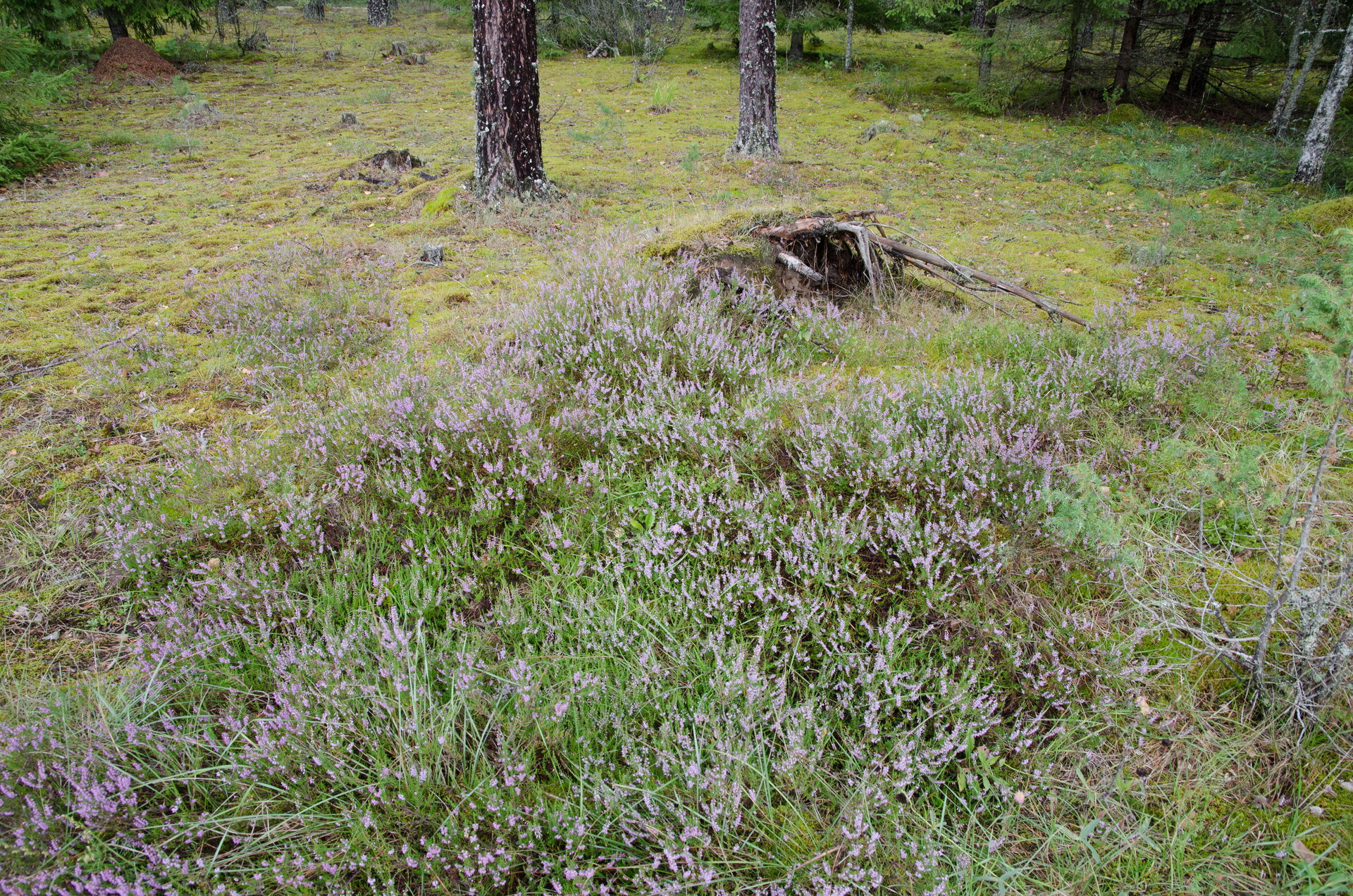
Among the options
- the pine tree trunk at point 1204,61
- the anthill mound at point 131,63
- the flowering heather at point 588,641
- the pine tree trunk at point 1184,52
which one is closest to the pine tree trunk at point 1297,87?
the pine tree trunk at point 1204,61

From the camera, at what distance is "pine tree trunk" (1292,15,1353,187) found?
9.89 m

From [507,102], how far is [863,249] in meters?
4.69

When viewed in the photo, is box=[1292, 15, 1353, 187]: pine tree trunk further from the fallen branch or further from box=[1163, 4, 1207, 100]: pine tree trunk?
the fallen branch

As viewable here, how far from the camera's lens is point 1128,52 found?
14852 mm

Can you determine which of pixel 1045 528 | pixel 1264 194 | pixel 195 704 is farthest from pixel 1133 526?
pixel 1264 194

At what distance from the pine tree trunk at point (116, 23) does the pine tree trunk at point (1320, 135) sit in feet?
80.2

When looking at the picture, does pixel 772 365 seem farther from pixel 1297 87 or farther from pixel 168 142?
pixel 1297 87

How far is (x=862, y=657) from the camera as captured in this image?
92.3 inches

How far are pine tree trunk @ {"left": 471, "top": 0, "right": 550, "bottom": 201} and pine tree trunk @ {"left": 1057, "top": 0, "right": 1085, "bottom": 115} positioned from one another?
11.9 meters

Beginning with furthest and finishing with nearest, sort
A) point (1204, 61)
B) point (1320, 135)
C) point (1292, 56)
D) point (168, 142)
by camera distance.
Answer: point (1204, 61)
point (1292, 56)
point (1320, 135)
point (168, 142)

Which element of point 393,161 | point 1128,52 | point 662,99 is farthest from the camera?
point 1128,52

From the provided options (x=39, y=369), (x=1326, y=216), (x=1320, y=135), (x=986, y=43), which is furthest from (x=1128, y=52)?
(x=39, y=369)

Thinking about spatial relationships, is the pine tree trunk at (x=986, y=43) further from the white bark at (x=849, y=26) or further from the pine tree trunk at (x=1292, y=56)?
the pine tree trunk at (x=1292, y=56)

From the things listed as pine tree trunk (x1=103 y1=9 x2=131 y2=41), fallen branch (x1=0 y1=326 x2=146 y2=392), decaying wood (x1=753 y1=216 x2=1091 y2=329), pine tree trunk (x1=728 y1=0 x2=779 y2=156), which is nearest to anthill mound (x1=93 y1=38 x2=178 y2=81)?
pine tree trunk (x1=103 y1=9 x2=131 y2=41)
